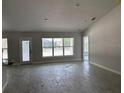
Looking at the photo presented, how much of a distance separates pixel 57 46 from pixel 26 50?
240 centimetres

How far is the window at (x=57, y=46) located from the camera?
10.8m

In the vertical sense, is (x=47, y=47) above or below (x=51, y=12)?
below

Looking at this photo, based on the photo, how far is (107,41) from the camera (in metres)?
7.88

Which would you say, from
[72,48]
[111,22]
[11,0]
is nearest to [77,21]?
[111,22]

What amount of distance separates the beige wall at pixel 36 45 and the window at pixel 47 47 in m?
0.31

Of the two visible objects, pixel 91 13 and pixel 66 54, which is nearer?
pixel 91 13

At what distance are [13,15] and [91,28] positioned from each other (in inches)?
206

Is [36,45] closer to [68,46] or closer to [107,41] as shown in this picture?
[68,46]

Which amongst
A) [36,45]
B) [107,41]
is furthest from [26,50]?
[107,41]

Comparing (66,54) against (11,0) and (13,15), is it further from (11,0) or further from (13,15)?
(11,0)

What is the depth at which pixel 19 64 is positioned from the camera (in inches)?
397

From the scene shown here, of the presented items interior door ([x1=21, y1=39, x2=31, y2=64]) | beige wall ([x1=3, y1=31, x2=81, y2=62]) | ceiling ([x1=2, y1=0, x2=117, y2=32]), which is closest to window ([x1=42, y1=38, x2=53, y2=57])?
beige wall ([x1=3, y1=31, x2=81, y2=62])

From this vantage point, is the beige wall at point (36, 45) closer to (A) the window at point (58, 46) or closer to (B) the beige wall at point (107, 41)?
(A) the window at point (58, 46)

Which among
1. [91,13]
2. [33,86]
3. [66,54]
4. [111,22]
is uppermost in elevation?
[91,13]
